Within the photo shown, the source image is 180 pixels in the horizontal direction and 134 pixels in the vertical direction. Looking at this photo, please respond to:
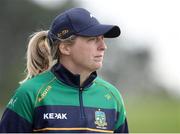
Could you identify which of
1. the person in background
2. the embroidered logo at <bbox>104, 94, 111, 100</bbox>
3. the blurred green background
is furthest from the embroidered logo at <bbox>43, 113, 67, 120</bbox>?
the blurred green background

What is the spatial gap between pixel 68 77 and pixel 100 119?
424mm

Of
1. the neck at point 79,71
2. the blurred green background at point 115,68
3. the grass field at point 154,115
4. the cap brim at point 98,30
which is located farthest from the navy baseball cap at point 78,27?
the blurred green background at point 115,68

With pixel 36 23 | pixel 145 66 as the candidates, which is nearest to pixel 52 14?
pixel 36 23

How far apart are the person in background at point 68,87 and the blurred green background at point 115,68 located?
43.9 ft

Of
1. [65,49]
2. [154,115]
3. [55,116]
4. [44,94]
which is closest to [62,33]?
[65,49]

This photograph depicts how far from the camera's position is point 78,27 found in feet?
24.6

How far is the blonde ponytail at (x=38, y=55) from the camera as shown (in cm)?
765

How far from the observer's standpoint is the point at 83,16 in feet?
24.8

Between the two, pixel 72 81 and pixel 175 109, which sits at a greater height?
pixel 72 81

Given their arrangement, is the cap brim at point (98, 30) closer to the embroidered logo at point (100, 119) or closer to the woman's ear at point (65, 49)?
the woman's ear at point (65, 49)

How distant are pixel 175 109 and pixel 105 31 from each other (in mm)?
17661

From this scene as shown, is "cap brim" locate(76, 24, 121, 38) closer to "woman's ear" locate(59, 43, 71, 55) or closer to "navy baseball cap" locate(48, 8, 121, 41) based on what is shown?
"navy baseball cap" locate(48, 8, 121, 41)

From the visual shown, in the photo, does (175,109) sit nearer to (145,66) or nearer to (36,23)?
(36,23)

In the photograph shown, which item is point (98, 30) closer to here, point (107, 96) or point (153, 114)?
point (107, 96)
